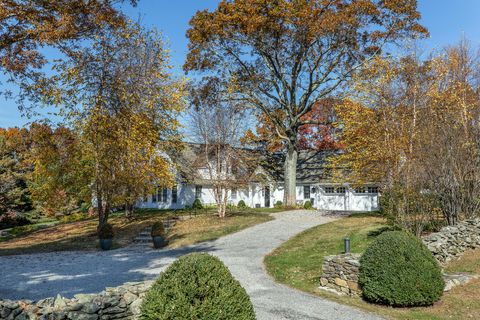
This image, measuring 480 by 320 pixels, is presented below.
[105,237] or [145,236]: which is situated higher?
[105,237]

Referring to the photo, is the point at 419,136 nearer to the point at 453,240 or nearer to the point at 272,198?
the point at 453,240

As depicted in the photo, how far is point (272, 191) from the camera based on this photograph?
42.1 metres

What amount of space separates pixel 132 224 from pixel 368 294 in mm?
20936

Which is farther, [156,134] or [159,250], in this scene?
[156,134]

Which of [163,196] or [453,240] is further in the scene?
[163,196]

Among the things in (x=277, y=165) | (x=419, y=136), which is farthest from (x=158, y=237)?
(x=277, y=165)

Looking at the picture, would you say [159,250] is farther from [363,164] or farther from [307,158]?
[307,158]

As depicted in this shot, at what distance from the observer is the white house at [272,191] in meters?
37.9

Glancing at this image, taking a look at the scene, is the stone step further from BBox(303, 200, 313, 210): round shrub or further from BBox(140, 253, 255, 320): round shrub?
BBox(140, 253, 255, 320): round shrub

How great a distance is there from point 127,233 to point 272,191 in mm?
19358

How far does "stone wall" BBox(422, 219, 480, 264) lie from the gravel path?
5.50 m

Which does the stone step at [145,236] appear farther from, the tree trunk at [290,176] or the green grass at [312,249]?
the tree trunk at [290,176]

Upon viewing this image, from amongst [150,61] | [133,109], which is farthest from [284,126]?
[133,109]

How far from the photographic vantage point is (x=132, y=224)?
92.9 ft
